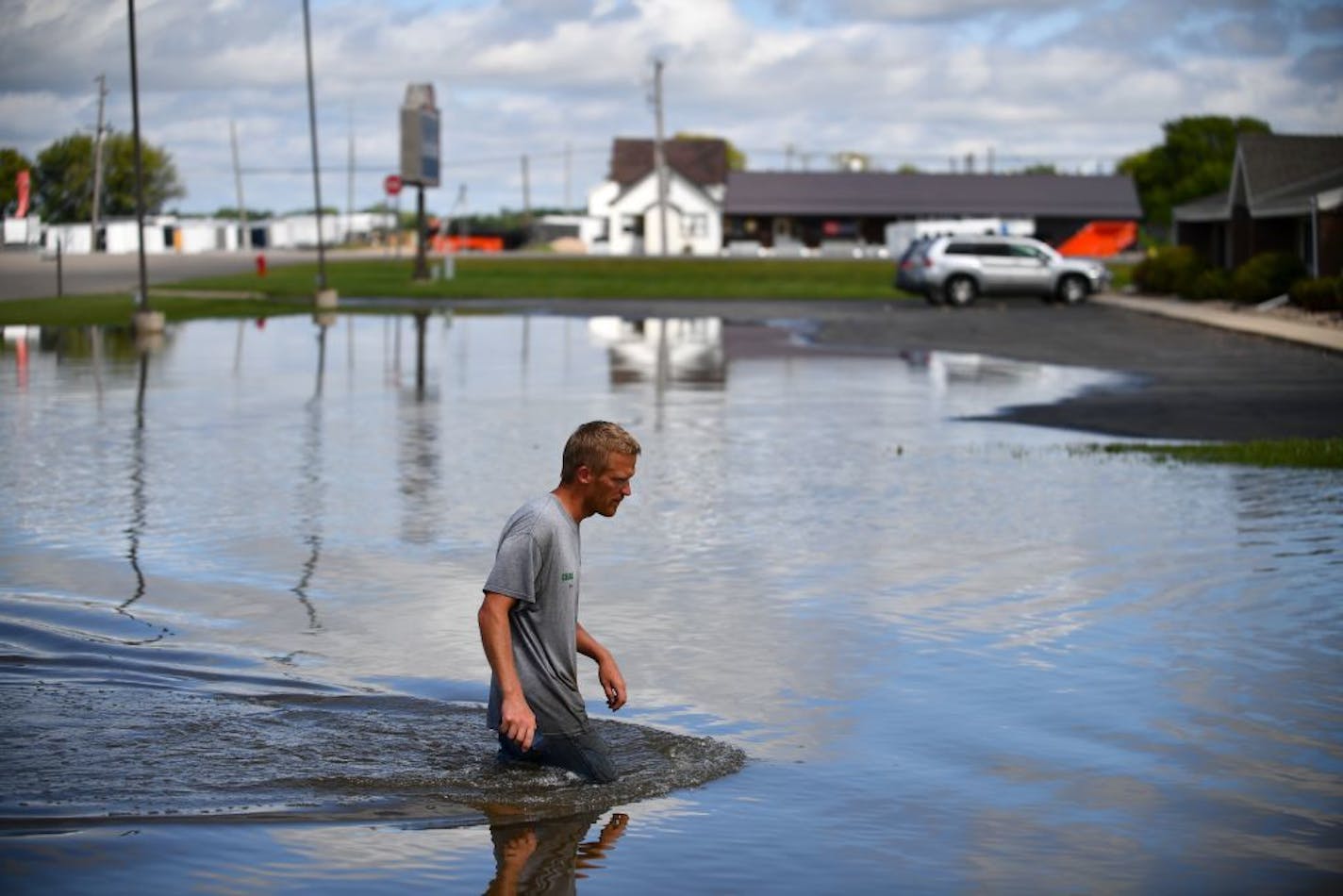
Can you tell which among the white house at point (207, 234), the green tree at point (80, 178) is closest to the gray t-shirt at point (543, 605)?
the green tree at point (80, 178)

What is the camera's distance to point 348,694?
29.4ft

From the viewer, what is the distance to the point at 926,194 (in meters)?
Result: 123

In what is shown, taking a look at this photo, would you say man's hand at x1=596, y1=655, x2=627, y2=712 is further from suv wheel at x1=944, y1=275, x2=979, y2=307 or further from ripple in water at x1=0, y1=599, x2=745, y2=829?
suv wheel at x1=944, y1=275, x2=979, y2=307

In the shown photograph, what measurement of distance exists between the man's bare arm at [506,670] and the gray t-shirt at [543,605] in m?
0.06

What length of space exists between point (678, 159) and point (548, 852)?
397 feet

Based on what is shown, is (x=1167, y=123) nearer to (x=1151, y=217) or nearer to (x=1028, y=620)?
(x=1151, y=217)

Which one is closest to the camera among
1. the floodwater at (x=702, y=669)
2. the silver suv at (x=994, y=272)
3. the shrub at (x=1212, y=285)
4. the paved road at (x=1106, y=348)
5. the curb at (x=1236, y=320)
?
the floodwater at (x=702, y=669)

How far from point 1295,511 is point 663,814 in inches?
348

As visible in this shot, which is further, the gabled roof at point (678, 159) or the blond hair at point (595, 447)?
the gabled roof at point (678, 159)

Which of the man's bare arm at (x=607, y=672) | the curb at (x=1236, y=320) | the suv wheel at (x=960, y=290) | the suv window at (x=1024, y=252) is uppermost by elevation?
the suv window at (x=1024, y=252)

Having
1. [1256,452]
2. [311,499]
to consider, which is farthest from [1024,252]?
[311,499]

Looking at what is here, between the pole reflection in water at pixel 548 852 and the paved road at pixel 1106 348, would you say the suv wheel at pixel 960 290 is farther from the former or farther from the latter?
the pole reflection in water at pixel 548 852

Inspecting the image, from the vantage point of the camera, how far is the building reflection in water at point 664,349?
2898 cm

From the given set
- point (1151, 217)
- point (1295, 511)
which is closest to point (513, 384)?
point (1295, 511)
